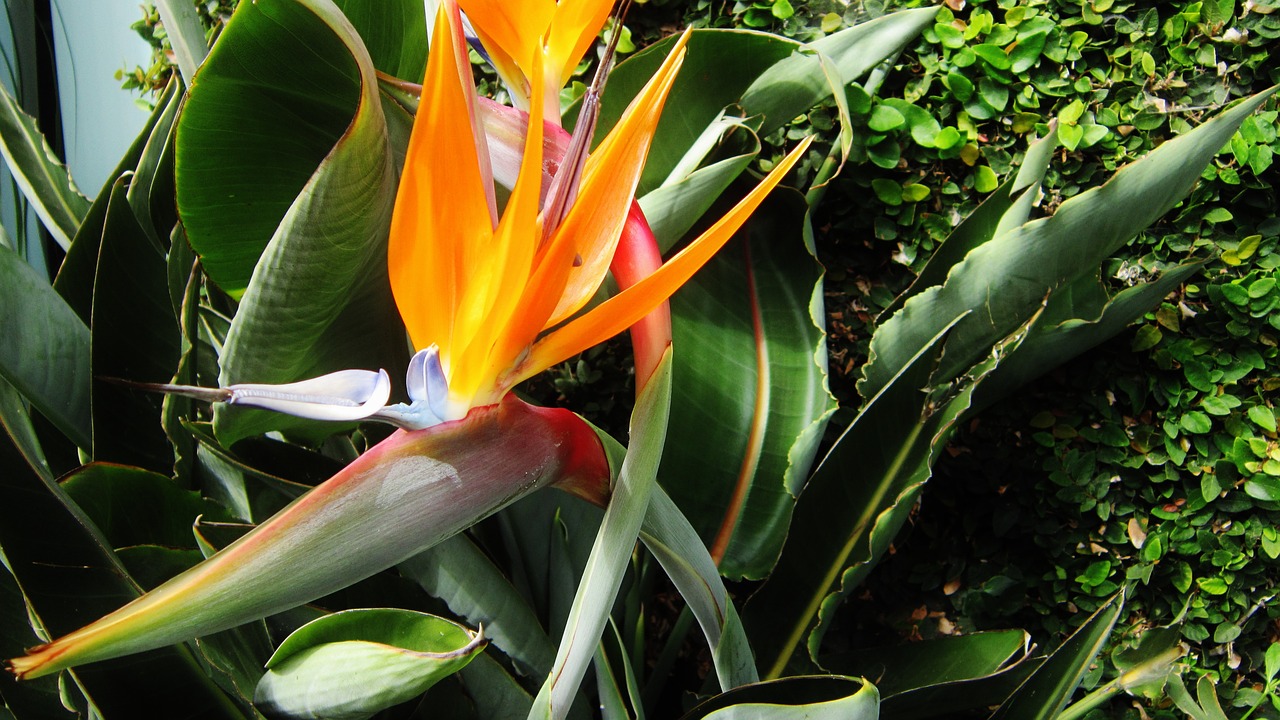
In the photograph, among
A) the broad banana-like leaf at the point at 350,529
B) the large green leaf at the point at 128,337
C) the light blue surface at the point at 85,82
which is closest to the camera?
the broad banana-like leaf at the point at 350,529

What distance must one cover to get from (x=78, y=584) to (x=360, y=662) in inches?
6.8

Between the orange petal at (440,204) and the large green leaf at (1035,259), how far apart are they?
Result: 400 millimetres

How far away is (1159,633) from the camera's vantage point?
58 cm

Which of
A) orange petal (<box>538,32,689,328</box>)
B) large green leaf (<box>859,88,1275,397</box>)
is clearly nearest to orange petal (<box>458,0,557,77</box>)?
orange petal (<box>538,32,689,328</box>)

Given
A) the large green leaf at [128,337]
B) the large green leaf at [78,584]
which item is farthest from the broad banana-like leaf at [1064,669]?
the large green leaf at [128,337]

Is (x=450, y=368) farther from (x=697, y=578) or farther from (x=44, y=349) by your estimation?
(x=44, y=349)

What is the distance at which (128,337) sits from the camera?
1.97ft

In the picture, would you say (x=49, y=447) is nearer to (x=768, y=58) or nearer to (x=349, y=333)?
(x=349, y=333)

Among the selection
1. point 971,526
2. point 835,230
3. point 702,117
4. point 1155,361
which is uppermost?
point 702,117

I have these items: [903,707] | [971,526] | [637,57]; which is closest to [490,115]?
[637,57]

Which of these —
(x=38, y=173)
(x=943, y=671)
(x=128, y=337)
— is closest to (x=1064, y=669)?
(x=943, y=671)

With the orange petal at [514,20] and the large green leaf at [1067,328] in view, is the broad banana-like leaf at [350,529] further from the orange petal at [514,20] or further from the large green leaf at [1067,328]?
the large green leaf at [1067,328]

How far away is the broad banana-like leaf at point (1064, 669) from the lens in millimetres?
520

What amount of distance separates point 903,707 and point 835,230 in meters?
0.44
